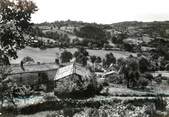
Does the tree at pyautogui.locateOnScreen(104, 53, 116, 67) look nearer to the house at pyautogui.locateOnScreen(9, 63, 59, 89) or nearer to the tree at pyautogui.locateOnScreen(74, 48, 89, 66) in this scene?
the tree at pyautogui.locateOnScreen(74, 48, 89, 66)

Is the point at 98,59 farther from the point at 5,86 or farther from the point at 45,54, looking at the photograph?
the point at 5,86

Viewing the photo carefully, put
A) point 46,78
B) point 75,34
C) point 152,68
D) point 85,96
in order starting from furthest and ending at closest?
point 75,34, point 152,68, point 46,78, point 85,96

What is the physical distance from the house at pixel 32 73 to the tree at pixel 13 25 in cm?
5867

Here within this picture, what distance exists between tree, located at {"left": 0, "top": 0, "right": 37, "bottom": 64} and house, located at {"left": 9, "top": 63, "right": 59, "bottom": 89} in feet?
192

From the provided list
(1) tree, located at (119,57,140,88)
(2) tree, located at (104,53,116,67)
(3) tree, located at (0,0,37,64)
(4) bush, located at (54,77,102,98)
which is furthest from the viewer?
(2) tree, located at (104,53,116,67)

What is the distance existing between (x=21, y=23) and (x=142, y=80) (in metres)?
66.4

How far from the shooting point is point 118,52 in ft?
421

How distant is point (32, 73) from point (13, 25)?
2457 inches

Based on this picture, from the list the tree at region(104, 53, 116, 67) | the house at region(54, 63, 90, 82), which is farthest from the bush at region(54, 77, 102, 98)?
the tree at region(104, 53, 116, 67)

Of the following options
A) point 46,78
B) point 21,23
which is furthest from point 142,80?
point 21,23

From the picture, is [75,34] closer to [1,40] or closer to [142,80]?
[142,80]

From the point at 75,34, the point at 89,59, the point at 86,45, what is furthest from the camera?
the point at 75,34

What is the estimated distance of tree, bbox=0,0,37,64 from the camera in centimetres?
1145

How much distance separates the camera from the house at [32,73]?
7106 centimetres
